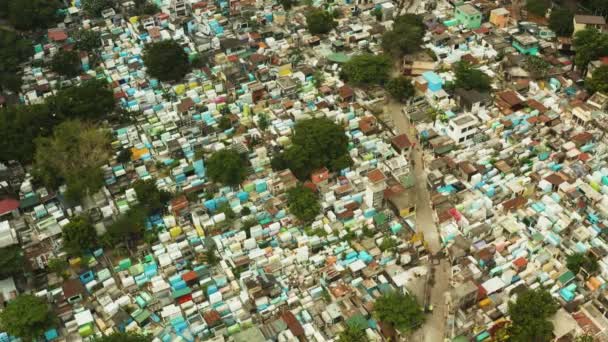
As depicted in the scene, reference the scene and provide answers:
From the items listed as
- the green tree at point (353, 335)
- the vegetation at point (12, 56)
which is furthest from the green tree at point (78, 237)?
the vegetation at point (12, 56)

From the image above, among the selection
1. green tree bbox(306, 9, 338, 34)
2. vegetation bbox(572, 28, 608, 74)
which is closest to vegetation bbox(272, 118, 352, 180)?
green tree bbox(306, 9, 338, 34)

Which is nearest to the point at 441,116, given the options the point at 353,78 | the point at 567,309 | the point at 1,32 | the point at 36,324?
the point at 353,78

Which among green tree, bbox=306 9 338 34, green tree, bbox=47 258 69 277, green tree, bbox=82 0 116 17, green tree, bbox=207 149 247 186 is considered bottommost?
green tree, bbox=47 258 69 277

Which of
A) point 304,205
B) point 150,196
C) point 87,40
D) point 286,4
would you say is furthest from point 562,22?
point 87,40

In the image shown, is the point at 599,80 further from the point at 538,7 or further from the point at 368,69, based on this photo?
the point at 368,69

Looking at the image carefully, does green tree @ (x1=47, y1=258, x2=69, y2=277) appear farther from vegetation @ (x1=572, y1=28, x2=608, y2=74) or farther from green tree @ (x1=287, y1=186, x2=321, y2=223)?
vegetation @ (x1=572, y1=28, x2=608, y2=74)

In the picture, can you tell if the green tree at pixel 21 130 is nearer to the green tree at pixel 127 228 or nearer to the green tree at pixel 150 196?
the green tree at pixel 150 196
